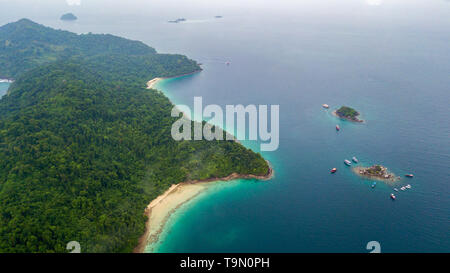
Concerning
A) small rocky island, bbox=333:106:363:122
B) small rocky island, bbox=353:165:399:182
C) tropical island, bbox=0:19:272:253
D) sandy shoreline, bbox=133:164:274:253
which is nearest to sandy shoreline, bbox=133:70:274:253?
sandy shoreline, bbox=133:164:274:253

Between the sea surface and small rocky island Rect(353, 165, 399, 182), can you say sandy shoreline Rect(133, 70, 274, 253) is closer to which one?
the sea surface

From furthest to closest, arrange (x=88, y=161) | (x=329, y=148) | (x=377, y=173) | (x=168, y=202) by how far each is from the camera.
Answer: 1. (x=329, y=148)
2. (x=377, y=173)
3. (x=88, y=161)
4. (x=168, y=202)

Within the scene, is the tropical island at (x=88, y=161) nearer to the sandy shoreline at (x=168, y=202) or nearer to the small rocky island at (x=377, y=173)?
the sandy shoreline at (x=168, y=202)

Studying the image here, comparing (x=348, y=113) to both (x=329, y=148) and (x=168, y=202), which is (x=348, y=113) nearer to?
(x=329, y=148)

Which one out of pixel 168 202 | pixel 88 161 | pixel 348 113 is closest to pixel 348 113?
pixel 348 113

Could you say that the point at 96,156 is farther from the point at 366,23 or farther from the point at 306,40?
the point at 366,23

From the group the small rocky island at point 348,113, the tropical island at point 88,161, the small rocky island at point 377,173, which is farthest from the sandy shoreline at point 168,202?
the small rocky island at point 348,113
